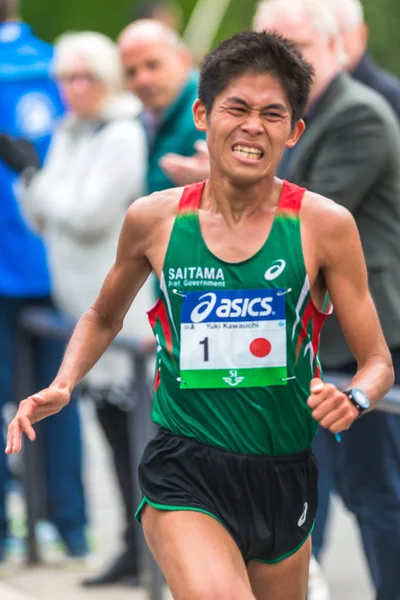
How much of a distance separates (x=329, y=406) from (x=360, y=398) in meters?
0.18

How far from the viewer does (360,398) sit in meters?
3.34

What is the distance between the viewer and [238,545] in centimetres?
369

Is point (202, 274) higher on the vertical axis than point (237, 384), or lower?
higher

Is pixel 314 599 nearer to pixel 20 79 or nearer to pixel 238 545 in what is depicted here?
pixel 238 545

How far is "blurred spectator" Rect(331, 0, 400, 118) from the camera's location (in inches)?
265

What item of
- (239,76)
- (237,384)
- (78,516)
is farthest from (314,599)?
(239,76)

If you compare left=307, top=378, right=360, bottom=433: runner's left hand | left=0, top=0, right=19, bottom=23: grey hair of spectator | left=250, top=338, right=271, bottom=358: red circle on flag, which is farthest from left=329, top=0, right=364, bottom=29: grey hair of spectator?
left=307, top=378, right=360, bottom=433: runner's left hand

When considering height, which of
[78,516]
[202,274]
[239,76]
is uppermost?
[239,76]

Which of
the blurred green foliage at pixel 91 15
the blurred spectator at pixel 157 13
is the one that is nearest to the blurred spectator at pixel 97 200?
the blurred spectator at pixel 157 13

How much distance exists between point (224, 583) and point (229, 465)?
0.34m

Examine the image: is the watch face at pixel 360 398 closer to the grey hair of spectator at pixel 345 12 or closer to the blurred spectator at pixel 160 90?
the blurred spectator at pixel 160 90

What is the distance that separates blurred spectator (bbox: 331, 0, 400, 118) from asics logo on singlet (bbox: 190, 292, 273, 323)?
3154mm

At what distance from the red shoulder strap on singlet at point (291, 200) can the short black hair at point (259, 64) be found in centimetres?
18

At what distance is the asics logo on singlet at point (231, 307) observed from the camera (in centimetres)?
365
